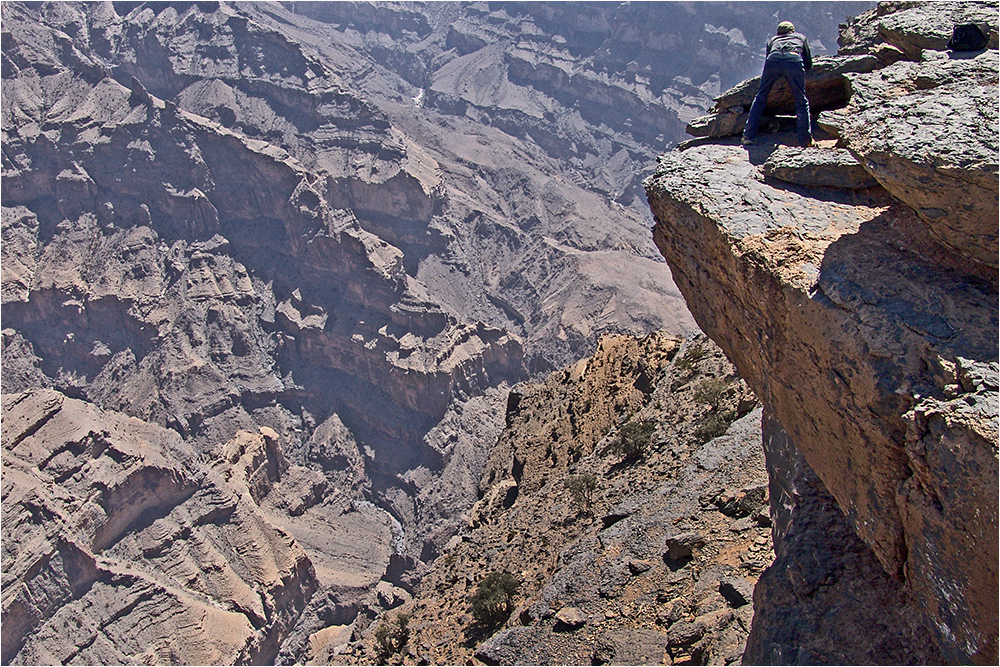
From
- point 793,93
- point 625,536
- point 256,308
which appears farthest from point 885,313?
point 256,308

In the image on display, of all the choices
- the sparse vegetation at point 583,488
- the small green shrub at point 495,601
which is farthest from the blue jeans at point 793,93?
the small green shrub at point 495,601

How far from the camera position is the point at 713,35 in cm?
12594

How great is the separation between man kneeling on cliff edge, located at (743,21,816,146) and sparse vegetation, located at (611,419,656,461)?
6360 mm

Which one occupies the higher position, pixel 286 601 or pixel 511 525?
pixel 511 525

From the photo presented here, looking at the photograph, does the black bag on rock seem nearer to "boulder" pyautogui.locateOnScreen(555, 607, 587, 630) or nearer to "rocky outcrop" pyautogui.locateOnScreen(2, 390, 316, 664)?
"boulder" pyautogui.locateOnScreen(555, 607, 587, 630)

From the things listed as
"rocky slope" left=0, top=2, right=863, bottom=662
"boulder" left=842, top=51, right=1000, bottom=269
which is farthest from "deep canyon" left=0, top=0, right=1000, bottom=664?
"rocky slope" left=0, top=2, right=863, bottom=662

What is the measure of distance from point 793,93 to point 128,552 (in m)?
→ 35.7

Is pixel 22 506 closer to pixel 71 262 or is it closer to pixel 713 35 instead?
pixel 71 262

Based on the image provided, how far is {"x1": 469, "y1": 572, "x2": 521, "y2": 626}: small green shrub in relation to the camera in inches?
412

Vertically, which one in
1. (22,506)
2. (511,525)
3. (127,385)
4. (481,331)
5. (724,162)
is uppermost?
(724,162)

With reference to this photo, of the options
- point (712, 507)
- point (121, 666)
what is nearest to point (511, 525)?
point (712, 507)

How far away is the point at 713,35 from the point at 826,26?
1870cm

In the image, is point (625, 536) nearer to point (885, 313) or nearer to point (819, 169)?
point (819, 169)

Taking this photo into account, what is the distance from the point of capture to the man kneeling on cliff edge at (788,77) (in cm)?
790
